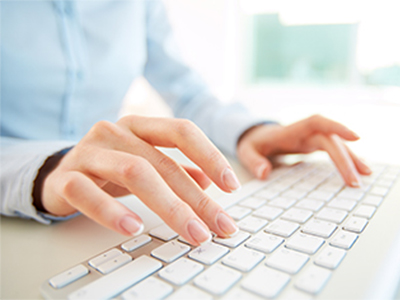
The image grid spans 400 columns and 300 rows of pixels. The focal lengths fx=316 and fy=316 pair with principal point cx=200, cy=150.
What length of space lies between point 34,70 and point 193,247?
0.49 metres

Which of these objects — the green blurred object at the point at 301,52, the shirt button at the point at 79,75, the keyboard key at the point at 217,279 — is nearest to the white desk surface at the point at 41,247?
the keyboard key at the point at 217,279

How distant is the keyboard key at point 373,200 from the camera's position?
404 mm

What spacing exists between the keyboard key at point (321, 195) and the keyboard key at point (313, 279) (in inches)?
7.4

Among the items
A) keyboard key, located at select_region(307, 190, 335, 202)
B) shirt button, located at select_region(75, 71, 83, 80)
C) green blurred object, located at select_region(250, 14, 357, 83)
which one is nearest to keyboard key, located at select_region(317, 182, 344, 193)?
keyboard key, located at select_region(307, 190, 335, 202)

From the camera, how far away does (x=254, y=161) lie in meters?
0.59

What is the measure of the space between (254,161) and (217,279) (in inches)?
14.4

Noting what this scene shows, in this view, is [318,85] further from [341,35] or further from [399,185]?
[399,185]

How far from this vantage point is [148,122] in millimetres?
401

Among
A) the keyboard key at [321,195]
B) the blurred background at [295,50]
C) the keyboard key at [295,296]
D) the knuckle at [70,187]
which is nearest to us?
the keyboard key at [295,296]

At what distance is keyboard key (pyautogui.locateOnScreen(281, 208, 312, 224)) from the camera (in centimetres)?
35

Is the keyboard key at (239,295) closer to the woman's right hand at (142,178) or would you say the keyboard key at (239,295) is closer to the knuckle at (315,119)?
the woman's right hand at (142,178)

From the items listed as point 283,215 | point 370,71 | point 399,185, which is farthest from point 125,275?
point 370,71

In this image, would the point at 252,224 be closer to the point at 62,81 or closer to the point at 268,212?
the point at 268,212

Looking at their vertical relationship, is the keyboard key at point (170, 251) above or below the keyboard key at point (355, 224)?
above
